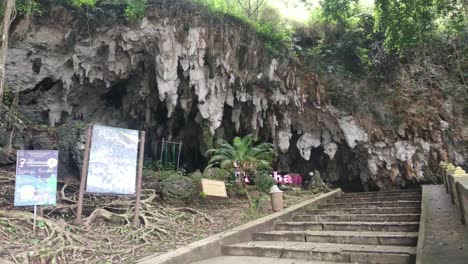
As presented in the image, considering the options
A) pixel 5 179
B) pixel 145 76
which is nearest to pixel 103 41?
pixel 145 76

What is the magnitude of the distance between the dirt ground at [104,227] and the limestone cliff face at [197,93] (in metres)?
4.17

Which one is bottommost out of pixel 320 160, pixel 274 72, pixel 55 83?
pixel 320 160

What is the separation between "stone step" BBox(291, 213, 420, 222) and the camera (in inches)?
250

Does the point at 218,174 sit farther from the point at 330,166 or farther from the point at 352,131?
the point at 330,166

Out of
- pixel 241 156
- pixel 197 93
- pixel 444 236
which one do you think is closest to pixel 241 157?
pixel 241 156

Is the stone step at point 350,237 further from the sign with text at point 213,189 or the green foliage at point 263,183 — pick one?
the green foliage at point 263,183

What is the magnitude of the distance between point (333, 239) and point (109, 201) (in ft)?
14.0

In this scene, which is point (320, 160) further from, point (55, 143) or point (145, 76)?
point (55, 143)

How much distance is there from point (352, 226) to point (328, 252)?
1636mm

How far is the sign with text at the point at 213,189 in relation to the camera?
25.1 feet

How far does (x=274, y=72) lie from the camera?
484 inches

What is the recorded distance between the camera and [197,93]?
1105 centimetres

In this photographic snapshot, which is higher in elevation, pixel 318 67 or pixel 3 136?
pixel 318 67

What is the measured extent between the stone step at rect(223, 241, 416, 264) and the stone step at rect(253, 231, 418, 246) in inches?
7.7
